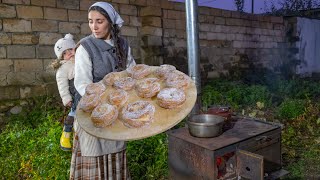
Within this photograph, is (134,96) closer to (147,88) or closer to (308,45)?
(147,88)

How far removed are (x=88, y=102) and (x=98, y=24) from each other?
2.19ft

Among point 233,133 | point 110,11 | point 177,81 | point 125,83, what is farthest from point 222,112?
point 110,11

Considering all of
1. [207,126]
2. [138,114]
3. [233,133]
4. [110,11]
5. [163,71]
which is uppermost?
[110,11]

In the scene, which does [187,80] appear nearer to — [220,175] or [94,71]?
[94,71]

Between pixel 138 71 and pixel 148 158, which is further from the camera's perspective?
pixel 148 158

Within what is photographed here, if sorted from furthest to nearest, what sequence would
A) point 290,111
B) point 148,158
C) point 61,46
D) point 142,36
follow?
point 142,36
point 290,111
point 148,158
point 61,46

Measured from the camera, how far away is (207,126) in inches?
106

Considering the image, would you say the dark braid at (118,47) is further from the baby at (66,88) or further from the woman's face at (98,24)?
the baby at (66,88)

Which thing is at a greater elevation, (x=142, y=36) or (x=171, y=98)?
(x=142, y=36)

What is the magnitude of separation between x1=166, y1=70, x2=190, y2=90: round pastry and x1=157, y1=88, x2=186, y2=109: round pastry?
125 millimetres

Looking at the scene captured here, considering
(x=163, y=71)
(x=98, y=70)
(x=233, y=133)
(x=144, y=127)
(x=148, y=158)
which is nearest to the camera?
(x=144, y=127)

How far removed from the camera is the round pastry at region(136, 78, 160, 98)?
8.07 ft

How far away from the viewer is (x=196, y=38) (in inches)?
147

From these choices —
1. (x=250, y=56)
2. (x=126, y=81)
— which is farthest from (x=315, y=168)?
(x=250, y=56)
